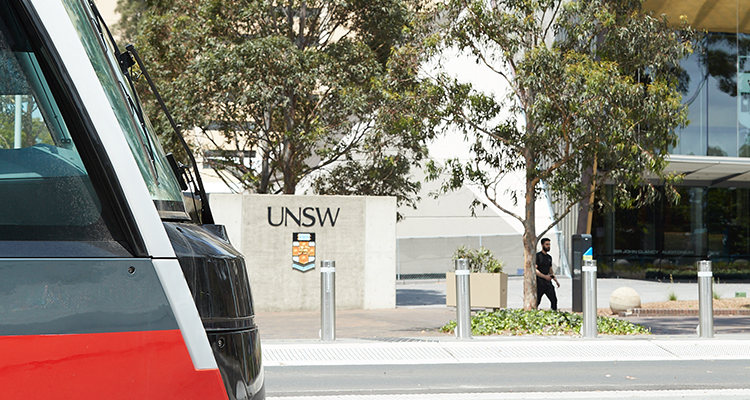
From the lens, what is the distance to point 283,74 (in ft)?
53.0

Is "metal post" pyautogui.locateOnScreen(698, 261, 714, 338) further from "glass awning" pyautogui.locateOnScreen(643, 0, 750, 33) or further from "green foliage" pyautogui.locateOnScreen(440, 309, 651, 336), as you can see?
"glass awning" pyautogui.locateOnScreen(643, 0, 750, 33)

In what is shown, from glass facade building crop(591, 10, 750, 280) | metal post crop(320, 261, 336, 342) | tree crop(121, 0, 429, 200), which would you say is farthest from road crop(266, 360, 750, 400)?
glass facade building crop(591, 10, 750, 280)

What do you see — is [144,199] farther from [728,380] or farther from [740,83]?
[740,83]

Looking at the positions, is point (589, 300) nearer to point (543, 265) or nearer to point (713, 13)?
point (543, 265)

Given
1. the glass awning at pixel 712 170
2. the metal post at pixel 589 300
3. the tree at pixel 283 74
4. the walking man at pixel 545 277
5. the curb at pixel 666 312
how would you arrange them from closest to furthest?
1. the metal post at pixel 589 300
2. the walking man at pixel 545 277
3. the curb at pixel 666 312
4. the tree at pixel 283 74
5. the glass awning at pixel 712 170

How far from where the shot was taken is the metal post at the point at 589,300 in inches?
396

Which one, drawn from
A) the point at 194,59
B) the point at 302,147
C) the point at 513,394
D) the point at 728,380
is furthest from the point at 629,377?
the point at 194,59

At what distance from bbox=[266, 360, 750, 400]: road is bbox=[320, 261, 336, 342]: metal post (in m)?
1.80

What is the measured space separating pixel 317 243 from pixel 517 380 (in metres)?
8.76

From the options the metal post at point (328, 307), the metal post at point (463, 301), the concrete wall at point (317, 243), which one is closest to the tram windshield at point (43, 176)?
the metal post at point (328, 307)

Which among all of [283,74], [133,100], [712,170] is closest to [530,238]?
[283,74]

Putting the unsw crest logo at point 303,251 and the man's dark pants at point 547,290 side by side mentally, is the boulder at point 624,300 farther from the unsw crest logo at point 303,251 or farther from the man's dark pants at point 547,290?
the unsw crest logo at point 303,251

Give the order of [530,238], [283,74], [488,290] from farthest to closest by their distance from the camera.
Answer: [283,74], [488,290], [530,238]

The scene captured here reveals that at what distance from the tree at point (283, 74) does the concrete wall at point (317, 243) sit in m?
1.43
